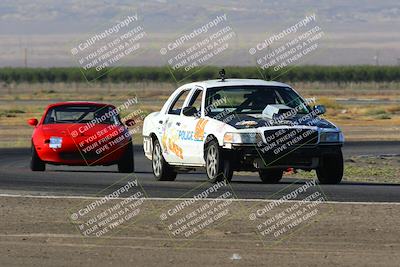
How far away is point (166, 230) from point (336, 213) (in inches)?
103

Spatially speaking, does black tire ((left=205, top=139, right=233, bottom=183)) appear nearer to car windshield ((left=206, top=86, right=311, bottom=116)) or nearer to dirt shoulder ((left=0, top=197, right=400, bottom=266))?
car windshield ((left=206, top=86, right=311, bottom=116))

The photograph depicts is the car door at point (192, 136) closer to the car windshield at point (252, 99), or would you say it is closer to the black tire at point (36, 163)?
the car windshield at point (252, 99)

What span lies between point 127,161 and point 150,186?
4302mm

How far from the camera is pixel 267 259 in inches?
474

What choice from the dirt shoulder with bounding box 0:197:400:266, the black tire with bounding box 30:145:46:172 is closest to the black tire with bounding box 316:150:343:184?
the dirt shoulder with bounding box 0:197:400:266

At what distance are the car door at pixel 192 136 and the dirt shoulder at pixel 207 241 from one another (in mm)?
3710

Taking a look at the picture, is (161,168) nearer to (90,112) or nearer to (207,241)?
(90,112)

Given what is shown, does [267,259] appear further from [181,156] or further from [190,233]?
[181,156]

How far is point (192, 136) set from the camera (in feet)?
67.2

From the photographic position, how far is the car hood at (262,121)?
19.5 meters

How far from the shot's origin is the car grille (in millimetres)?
19359

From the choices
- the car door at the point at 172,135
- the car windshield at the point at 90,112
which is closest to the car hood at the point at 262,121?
the car door at the point at 172,135

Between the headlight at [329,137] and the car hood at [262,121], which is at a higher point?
the car hood at [262,121]

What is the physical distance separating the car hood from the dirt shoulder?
3081 millimetres
